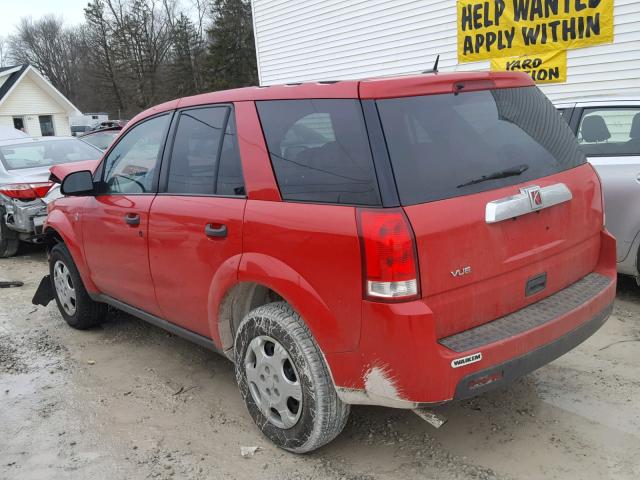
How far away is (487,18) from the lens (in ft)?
33.4

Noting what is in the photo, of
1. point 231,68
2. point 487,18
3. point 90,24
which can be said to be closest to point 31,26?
point 90,24

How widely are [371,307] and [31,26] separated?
8655 centimetres

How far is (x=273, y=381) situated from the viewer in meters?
2.88

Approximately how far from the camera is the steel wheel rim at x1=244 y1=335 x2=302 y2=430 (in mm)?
2789

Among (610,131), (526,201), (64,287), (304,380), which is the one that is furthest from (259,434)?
(610,131)

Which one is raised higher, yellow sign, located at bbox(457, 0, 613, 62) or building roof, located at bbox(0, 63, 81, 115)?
building roof, located at bbox(0, 63, 81, 115)

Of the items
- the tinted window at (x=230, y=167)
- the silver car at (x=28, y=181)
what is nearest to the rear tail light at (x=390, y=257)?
the tinted window at (x=230, y=167)

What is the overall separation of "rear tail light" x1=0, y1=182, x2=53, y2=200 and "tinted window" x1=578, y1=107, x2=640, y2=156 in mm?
6521

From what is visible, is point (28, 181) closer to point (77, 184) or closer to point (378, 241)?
point (77, 184)

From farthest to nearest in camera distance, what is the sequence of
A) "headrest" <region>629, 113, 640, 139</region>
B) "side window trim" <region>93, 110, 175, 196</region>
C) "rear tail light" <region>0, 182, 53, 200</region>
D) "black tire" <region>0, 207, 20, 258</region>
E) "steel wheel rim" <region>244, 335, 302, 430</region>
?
"black tire" <region>0, 207, 20, 258</region> → "rear tail light" <region>0, 182, 53, 200</region> → "headrest" <region>629, 113, 640, 139</region> → "side window trim" <region>93, 110, 175, 196</region> → "steel wheel rim" <region>244, 335, 302, 430</region>

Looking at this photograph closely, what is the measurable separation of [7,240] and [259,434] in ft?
21.0

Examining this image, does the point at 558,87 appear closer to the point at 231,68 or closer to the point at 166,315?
the point at 166,315

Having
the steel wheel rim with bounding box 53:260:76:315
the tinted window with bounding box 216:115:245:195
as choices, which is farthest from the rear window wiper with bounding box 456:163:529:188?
the steel wheel rim with bounding box 53:260:76:315

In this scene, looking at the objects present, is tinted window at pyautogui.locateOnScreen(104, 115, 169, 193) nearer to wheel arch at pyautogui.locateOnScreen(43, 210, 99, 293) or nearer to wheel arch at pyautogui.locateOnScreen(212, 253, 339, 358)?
wheel arch at pyautogui.locateOnScreen(43, 210, 99, 293)
